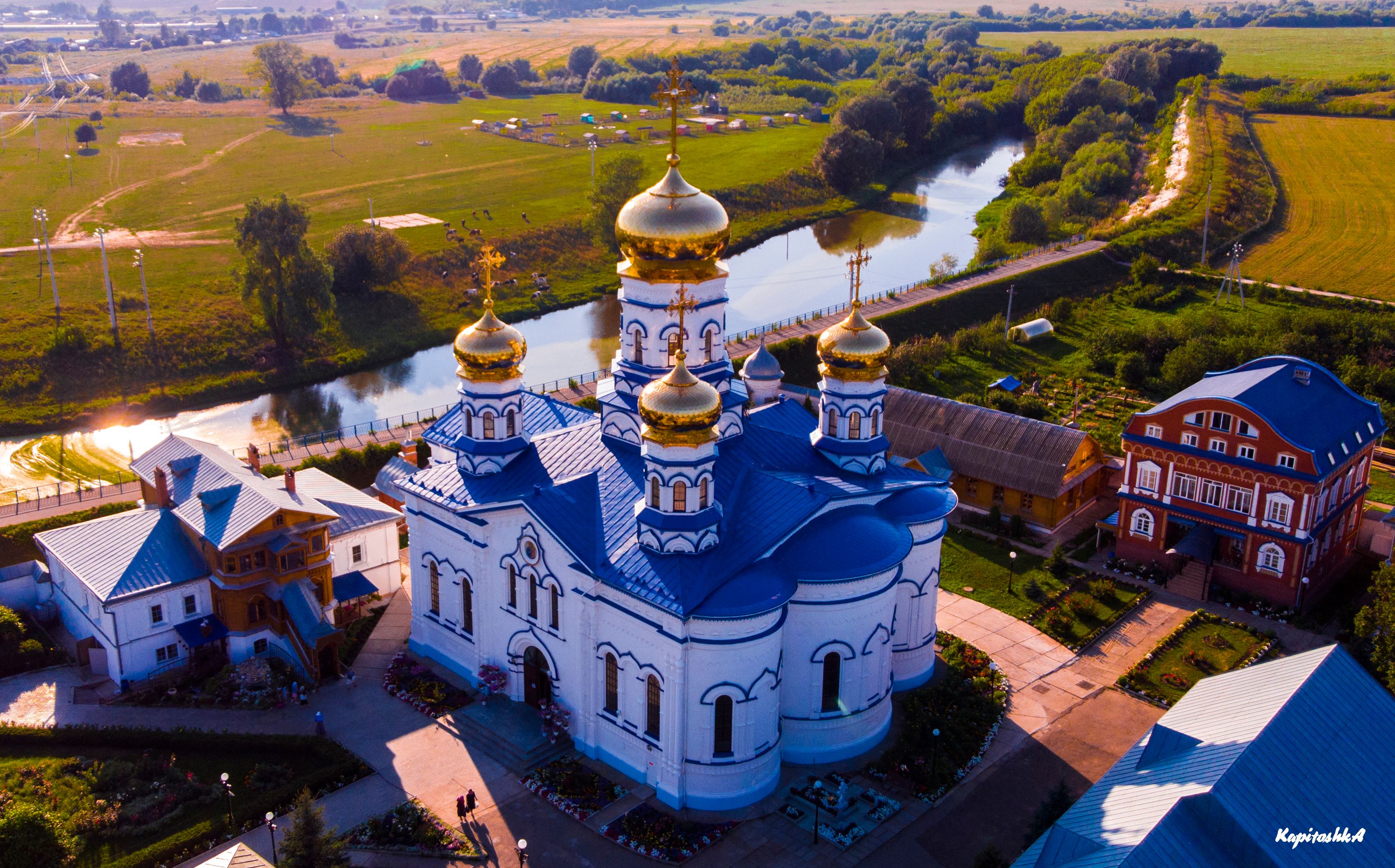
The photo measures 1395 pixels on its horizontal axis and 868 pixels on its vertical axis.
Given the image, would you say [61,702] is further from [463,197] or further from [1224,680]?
[463,197]

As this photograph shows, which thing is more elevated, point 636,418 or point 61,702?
point 636,418

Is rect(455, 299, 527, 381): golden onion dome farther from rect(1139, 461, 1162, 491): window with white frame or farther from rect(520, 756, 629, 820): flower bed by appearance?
rect(1139, 461, 1162, 491): window with white frame

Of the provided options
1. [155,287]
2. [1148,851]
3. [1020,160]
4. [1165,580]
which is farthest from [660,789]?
[1020,160]

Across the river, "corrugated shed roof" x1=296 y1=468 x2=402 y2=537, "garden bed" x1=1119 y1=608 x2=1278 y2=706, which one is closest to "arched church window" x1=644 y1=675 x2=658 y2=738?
"corrugated shed roof" x1=296 y1=468 x2=402 y2=537

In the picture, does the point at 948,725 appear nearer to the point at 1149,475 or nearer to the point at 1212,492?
the point at 1149,475

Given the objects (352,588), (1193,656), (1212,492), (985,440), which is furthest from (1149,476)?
(352,588)
